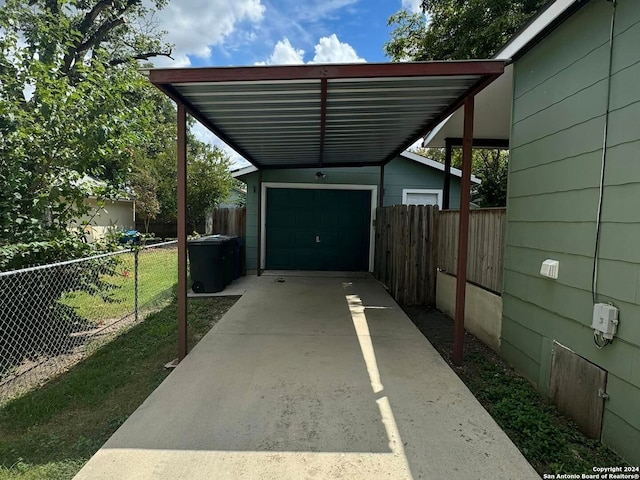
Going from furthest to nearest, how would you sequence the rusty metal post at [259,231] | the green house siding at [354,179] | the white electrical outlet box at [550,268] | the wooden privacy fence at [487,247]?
the green house siding at [354,179], the rusty metal post at [259,231], the wooden privacy fence at [487,247], the white electrical outlet box at [550,268]

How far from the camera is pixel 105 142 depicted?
14.2 feet

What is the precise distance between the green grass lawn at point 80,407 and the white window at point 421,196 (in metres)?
6.04

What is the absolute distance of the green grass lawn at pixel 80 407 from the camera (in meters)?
2.31

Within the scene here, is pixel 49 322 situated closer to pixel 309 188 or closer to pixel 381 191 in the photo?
pixel 309 188

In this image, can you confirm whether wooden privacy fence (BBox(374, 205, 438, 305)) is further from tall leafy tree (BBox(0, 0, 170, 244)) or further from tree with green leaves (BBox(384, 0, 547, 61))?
tree with green leaves (BBox(384, 0, 547, 61))

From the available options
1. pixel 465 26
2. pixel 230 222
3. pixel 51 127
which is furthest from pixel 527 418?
pixel 465 26

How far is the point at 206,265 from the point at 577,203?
19.1 ft

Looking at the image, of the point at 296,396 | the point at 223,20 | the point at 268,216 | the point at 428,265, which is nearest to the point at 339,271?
the point at 268,216

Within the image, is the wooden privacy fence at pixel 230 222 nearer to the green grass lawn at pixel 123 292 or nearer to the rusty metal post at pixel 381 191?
the green grass lawn at pixel 123 292

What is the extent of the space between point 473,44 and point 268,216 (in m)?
6.98

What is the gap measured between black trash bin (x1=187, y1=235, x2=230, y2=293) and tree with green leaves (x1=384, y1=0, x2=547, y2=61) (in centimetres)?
769

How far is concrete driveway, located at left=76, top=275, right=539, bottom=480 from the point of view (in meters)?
2.12

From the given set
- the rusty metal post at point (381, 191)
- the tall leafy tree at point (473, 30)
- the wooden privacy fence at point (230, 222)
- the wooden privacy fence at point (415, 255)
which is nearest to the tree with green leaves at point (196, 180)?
the wooden privacy fence at point (230, 222)

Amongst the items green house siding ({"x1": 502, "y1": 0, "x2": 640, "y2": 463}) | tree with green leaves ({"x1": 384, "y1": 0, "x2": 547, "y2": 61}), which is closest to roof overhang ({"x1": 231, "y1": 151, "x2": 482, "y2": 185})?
tree with green leaves ({"x1": 384, "y1": 0, "x2": 547, "y2": 61})
